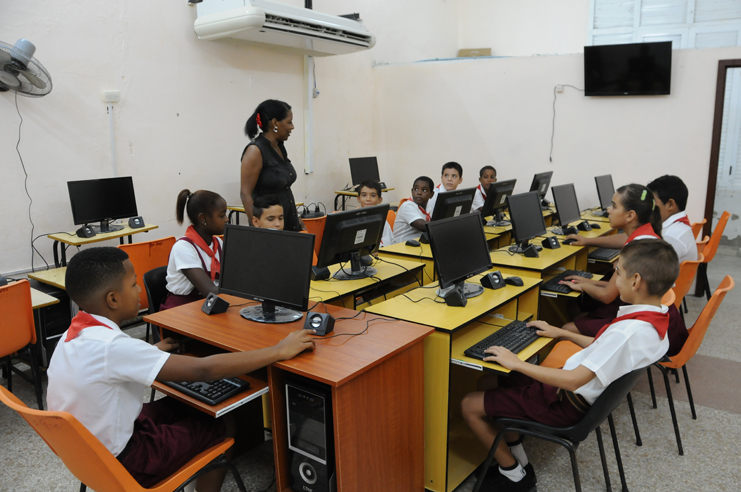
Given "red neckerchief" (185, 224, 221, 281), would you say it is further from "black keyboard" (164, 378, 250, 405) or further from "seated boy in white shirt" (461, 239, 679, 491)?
"seated boy in white shirt" (461, 239, 679, 491)

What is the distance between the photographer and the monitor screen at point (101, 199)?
161 inches

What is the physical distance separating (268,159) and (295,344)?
195cm

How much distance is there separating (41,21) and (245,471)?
367 centimetres

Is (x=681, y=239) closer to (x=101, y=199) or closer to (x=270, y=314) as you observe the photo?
(x=270, y=314)

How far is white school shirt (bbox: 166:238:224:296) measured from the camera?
2.56 meters

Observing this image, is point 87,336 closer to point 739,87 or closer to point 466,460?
point 466,460

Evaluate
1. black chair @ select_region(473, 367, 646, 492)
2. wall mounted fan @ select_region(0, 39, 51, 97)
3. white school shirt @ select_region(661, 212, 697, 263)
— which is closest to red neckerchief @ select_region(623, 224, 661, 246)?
white school shirt @ select_region(661, 212, 697, 263)

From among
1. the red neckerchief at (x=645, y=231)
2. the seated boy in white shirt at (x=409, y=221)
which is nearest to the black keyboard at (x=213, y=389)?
the red neckerchief at (x=645, y=231)

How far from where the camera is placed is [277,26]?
4953 mm

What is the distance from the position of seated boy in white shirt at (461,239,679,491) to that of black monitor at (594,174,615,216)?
11.9 ft

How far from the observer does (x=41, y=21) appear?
3980mm

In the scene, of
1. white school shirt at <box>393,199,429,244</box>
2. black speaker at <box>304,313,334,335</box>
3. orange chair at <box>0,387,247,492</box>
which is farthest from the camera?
white school shirt at <box>393,199,429,244</box>

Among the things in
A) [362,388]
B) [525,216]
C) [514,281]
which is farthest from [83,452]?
[525,216]

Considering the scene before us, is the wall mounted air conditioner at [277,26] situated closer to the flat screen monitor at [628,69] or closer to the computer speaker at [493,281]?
the flat screen monitor at [628,69]
